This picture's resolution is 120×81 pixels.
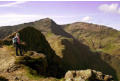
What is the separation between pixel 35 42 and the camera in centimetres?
4941

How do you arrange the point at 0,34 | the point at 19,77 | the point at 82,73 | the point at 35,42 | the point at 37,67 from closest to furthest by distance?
the point at 19,77
the point at 82,73
the point at 37,67
the point at 35,42
the point at 0,34

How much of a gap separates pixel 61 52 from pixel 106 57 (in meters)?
68.5

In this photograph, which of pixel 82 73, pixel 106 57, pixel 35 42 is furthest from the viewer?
pixel 106 57

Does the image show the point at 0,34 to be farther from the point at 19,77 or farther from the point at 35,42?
the point at 19,77

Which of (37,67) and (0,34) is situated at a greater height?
(37,67)

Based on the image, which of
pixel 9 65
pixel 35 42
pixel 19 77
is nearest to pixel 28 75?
pixel 19 77

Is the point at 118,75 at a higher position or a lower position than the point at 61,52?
lower

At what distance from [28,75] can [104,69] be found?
118 metres

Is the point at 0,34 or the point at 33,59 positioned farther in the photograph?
the point at 0,34

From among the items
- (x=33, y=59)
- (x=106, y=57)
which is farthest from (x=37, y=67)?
(x=106, y=57)

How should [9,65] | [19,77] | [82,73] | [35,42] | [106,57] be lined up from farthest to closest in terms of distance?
1. [106,57]
2. [35,42]
3. [9,65]
4. [82,73]
5. [19,77]

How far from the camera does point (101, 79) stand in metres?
21.9

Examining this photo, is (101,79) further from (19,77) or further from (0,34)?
(0,34)

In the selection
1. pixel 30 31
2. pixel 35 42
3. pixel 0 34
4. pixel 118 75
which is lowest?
pixel 118 75
